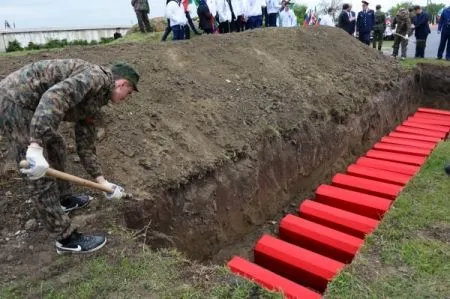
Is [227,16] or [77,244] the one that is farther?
[227,16]

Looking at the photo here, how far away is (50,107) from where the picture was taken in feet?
8.60

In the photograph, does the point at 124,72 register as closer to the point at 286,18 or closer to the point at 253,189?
the point at 253,189

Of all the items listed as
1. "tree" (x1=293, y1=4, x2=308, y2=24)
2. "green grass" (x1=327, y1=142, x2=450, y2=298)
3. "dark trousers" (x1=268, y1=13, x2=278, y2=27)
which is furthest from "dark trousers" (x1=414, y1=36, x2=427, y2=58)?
"tree" (x1=293, y1=4, x2=308, y2=24)

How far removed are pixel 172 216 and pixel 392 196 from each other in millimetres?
3415

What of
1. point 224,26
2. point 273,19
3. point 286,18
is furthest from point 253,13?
point 286,18

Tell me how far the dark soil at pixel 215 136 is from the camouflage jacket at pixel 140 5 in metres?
4.68

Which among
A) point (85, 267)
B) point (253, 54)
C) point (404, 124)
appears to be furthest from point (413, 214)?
point (404, 124)

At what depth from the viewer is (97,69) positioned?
289cm

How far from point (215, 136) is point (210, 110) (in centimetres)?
60

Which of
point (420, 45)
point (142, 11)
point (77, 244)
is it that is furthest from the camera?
point (142, 11)

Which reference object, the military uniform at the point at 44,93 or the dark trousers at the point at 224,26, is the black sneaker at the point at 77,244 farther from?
the dark trousers at the point at 224,26

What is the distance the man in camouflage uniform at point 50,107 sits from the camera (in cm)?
263

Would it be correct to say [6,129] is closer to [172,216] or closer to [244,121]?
[172,216]

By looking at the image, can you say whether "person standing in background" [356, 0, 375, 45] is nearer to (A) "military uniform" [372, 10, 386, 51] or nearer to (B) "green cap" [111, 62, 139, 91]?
(A) "military uniform" [372, 10, 386, 51]
